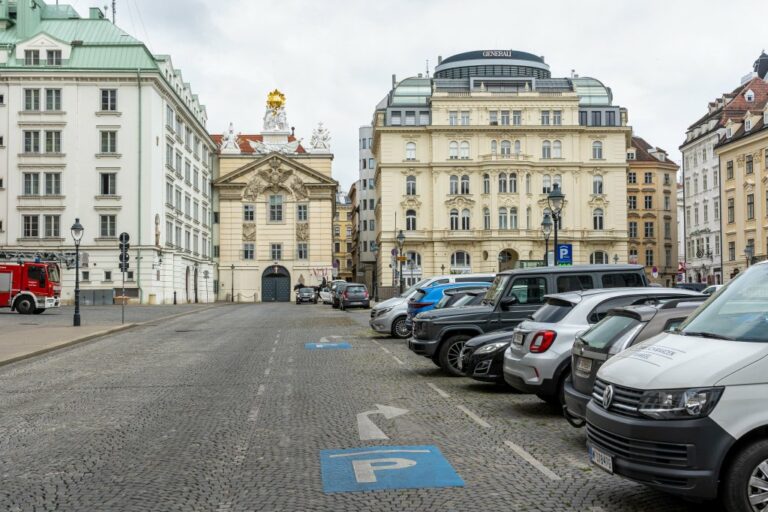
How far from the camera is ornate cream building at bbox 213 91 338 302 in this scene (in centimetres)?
9050

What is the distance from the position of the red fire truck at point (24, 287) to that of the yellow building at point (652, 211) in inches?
2801

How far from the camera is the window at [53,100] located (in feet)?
199

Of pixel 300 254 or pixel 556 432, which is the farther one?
pixel 300 254

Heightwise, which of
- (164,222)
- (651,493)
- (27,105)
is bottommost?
(651,493)

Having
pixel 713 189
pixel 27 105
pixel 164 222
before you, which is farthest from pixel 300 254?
pixel 713 189

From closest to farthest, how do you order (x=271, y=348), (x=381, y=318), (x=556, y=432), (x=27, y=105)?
(x=556, y=432), (x=271, y=348), (x=381, y=318), (x=27, y=105)

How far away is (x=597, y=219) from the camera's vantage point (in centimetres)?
8269

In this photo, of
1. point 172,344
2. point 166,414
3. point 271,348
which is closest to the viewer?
point 166,414

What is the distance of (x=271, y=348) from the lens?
2183cm

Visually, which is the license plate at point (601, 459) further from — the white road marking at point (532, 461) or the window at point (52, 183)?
the window at point (52, 183)

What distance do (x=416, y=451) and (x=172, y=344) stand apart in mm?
16663

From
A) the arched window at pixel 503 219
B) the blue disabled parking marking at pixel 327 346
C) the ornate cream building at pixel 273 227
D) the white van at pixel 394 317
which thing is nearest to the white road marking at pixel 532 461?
the blue disabled parking marking at pixel 327 346

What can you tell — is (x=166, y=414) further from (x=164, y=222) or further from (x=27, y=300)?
(x=164, y=222)

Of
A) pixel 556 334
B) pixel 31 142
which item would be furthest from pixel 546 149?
pixel 556 334
